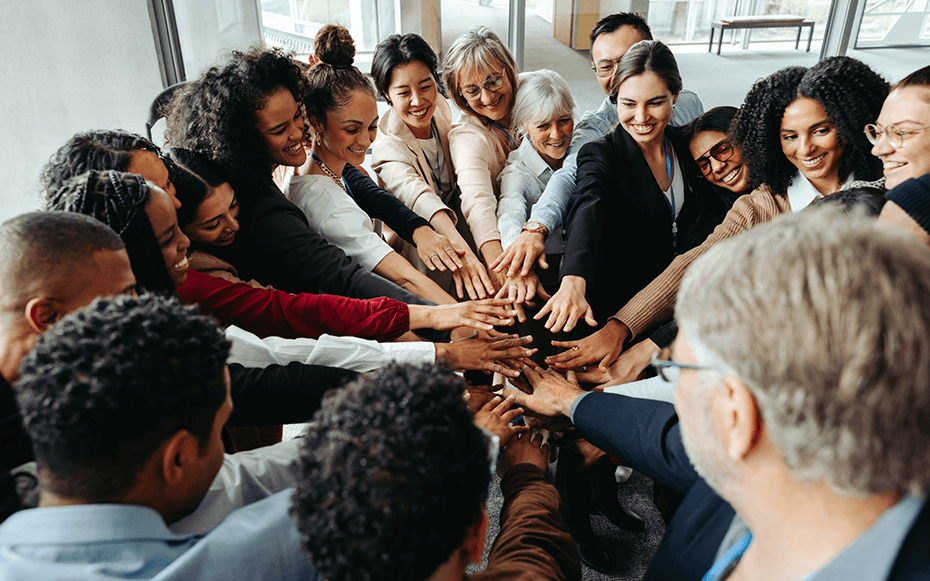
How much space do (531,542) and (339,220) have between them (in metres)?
1.32

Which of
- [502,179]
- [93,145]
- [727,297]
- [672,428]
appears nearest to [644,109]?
[502,179]

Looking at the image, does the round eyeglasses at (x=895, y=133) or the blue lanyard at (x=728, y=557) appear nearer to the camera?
the blue lanyard at (x=728, y=557)

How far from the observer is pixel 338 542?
0.64m

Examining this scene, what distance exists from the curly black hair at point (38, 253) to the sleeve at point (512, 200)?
1422 millimetres

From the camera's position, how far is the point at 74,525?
707 millimetres

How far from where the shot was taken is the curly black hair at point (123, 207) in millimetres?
1240

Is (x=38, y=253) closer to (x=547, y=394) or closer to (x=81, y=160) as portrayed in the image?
(x=81, y=160)

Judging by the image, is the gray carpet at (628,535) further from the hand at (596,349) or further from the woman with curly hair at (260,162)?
the woman with curly hair at (260,162)

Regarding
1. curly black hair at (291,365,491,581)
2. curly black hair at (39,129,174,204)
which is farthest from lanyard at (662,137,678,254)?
curly black hair at (39,129,174,204)

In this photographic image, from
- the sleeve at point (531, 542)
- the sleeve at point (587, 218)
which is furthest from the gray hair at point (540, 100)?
the sleeve at point (531, 542)

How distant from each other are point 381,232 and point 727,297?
206cm

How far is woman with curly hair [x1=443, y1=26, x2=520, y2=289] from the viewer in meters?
2.32

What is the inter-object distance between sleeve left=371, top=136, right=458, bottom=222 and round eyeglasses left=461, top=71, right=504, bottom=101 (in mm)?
404

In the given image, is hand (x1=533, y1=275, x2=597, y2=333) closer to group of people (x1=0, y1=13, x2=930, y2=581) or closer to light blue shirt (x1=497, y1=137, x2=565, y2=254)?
group of people (x1=0, y1=13, x2=930, y2=581)
